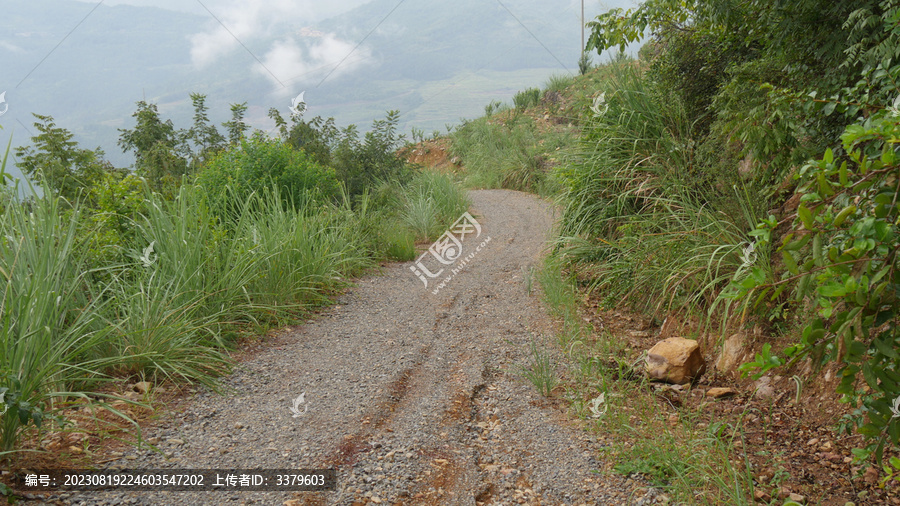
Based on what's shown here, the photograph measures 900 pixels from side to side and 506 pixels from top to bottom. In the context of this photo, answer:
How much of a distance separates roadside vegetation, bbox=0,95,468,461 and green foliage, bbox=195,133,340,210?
0.02 metres

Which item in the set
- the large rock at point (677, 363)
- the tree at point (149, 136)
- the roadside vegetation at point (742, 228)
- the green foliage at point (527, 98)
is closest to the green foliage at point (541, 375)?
the roadside vegetation at point (742, 228)

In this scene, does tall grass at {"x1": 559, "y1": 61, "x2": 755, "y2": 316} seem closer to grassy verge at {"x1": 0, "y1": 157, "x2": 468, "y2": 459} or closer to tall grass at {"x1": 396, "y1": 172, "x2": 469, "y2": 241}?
grassy verge at {"x1": 0, "y1": 157, "x2": 468, "y2": 459}

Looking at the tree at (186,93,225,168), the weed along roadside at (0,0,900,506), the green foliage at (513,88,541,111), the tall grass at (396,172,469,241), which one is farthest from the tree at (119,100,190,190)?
the green foliage at (513,88,541,111)

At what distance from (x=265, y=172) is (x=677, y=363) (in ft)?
15.5

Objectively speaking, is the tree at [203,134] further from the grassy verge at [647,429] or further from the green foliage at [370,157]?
the grassy verge at [647,429]

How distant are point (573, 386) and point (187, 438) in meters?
2.03

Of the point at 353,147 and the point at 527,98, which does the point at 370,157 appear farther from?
the point at 527,98

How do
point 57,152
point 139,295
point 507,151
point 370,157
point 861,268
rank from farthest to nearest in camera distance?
point 507,151 < point 370,157 < point 57,152 < point 139,295 < point 861,268

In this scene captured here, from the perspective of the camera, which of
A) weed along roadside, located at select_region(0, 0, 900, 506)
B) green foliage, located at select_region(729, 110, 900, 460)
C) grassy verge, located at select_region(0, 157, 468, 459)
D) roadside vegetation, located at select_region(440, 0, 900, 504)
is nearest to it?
green foliage, located at select_region(729, 110, 900, 460)

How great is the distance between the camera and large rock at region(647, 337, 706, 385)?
3209mm

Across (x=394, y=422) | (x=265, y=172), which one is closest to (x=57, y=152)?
(x=265, y=172)

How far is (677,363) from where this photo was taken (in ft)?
10.5

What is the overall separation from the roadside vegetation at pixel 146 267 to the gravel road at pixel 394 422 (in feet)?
0.96

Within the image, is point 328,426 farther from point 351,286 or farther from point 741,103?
point 741,103
